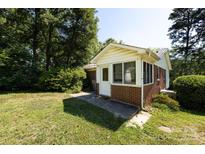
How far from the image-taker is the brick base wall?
7109mm

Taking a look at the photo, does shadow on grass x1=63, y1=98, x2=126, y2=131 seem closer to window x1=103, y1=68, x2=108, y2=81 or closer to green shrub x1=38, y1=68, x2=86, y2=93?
window x1=103, y1=68, x2=108, y2=81

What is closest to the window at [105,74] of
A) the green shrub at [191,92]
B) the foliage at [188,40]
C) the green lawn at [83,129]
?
the green lawn at [83,129]

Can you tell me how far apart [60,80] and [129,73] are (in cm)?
672

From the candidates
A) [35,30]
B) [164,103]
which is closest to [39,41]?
[35,30]

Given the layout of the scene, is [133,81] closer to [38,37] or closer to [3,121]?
[3,121]

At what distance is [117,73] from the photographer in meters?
8.34

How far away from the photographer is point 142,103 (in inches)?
273

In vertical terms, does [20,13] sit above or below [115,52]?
above

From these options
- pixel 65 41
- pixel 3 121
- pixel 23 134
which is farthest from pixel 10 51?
pixel 23 134

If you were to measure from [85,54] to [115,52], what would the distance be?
9.55m

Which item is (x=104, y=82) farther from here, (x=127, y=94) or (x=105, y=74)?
(x=127, y=94)

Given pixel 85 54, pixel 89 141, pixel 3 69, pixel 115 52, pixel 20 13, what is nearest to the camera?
pixel 89 141

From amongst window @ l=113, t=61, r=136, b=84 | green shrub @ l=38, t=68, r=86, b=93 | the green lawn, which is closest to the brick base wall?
window @ l=113, t=61, r=136, b=84

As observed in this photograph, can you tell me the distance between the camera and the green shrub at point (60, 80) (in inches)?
466
